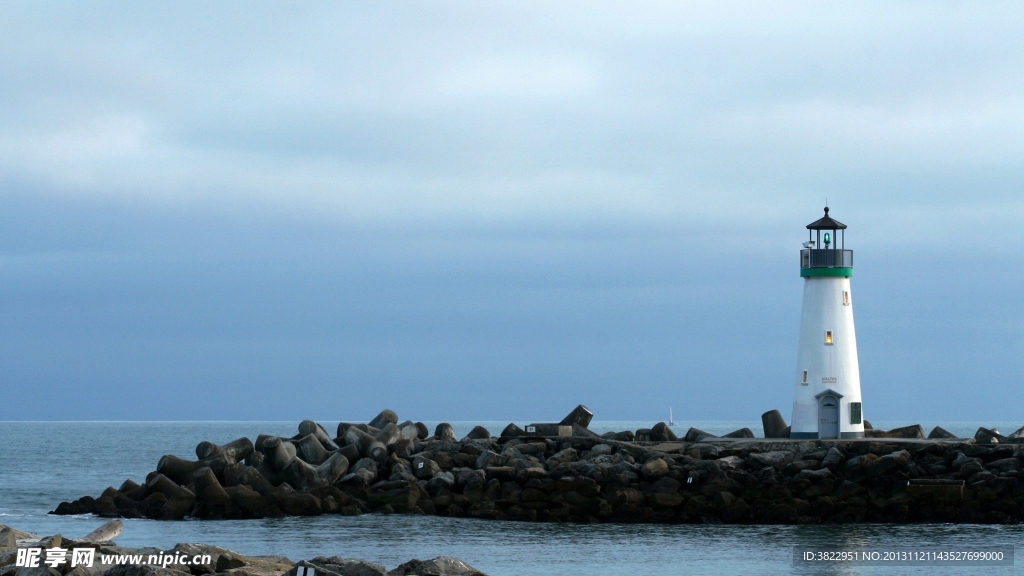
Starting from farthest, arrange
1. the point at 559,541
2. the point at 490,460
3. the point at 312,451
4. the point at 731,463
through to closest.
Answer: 1. the point at 312,451
2. the point at 490,460
3. the point at 731,463
4. the point at 559,541

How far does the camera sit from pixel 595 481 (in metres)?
22.6

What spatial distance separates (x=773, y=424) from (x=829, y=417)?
2482 mm

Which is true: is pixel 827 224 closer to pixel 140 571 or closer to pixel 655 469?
pixel 655 469

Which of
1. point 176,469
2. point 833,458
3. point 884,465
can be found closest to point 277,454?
point 176,469

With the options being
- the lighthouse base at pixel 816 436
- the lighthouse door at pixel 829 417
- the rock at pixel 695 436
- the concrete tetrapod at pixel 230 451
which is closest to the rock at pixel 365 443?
the concrete tetrapod at pixel 230 451

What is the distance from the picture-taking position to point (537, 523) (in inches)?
872

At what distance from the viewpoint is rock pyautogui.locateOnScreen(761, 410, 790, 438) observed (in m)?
27.6

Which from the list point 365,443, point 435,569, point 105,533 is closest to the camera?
point 435,569

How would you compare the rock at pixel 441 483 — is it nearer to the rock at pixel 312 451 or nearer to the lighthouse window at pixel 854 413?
the rock at pixel 312 451

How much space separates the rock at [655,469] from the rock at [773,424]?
534cm

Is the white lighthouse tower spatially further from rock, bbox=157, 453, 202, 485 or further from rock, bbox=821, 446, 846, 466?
rock, bbox=157, 453, 202, 485

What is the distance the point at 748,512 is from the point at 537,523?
3.53 meters

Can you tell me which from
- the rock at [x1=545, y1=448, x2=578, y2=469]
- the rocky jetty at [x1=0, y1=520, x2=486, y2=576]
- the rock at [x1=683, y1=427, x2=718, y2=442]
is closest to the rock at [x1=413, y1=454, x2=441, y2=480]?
the rock at [x1=545, y1=448, x2=578, y2=469]

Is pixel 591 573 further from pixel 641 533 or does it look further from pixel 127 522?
pixel 127 522
